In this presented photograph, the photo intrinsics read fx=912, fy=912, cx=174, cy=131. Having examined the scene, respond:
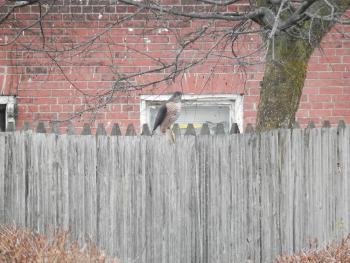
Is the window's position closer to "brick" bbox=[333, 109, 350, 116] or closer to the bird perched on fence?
"brick" bbox=[333, 109, 350, 116]

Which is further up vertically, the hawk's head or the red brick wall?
the red brick wall

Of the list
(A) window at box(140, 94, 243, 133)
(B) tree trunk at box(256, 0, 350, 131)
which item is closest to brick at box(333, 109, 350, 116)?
(A) window at box(140, 94, 243, 133)

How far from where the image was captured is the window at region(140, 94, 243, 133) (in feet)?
35.8

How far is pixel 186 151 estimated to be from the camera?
25.5ft

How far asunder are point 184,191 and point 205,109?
11.8ft

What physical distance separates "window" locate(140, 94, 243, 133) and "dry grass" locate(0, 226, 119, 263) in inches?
174

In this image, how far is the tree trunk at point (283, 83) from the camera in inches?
Result: 337

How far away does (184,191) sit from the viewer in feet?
25.4

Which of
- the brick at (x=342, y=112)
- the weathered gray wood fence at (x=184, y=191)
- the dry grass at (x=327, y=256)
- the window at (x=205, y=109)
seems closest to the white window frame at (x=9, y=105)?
the window at (x=205, y=109)

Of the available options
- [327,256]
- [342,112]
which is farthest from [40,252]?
[342,112]

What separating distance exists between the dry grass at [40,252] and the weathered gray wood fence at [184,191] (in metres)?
1.06

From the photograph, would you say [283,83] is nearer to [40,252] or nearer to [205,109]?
[205,109]

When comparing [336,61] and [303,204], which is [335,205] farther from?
[336,61]

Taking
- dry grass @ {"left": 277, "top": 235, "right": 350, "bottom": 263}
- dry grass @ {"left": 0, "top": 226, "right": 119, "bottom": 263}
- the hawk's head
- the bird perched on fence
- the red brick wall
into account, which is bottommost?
dry grass @ {"left": 277, "top": 235, "right": 350, "bottom": 263}
